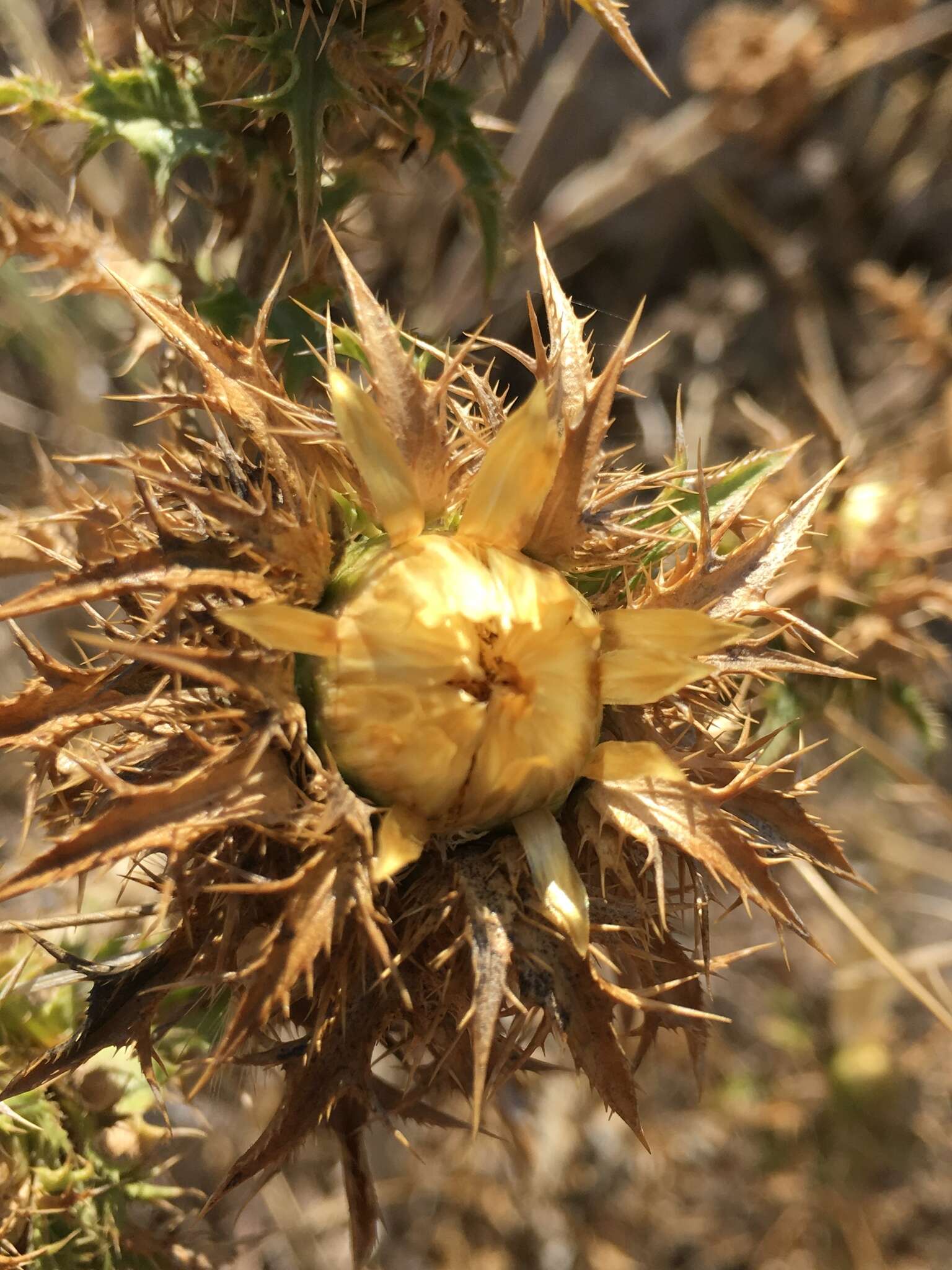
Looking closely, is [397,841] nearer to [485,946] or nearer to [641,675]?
[485,946]

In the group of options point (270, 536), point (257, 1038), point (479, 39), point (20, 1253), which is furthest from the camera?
point (20, 1253)

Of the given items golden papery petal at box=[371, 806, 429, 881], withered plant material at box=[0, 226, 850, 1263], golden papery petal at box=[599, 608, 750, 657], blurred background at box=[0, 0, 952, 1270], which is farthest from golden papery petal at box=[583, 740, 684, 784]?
blurred background at box=[0, 0, 952, 1270]

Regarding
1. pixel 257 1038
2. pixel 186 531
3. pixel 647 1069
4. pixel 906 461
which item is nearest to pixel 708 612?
pixel 186 531

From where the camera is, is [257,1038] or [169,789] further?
[257,1038]

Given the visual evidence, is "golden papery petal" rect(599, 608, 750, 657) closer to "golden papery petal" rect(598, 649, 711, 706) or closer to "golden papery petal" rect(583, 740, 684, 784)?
"golden papery petal" rect(598, 649, 711, 706)

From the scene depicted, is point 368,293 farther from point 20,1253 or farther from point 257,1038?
point 20,1253

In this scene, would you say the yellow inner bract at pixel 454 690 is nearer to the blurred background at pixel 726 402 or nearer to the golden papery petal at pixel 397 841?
the golden papery petal at pixel 397 841

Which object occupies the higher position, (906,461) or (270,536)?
(270,536)

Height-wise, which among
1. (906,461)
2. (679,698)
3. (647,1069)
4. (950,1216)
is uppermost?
(679,698)
